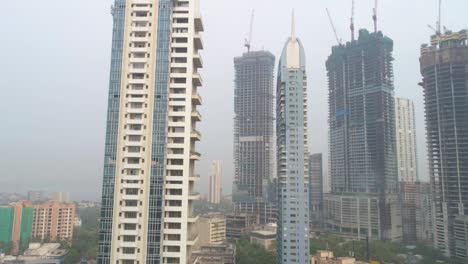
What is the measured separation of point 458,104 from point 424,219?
2191 centimetres

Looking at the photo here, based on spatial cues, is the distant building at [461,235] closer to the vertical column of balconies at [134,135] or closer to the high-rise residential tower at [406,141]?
the high-rise residential tower at [406,141]

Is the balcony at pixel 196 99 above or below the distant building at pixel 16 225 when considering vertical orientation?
above

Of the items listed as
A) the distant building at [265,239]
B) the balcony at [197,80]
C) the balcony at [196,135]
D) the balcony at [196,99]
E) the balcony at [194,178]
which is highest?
the balcony at [197,80]

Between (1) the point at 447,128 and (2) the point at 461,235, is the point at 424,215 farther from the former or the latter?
(1) the point at 447,128

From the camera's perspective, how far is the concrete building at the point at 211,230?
47.5 m

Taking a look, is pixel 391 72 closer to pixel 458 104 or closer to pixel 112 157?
pixel 458 104

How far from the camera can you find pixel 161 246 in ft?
52.3

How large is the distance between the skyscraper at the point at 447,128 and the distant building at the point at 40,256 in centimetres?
4420

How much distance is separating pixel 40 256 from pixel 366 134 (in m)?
53.5

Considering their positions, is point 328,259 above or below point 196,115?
below

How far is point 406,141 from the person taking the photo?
65.1 meters

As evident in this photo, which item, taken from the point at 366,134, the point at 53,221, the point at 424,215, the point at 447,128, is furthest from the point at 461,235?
the point at 53,221

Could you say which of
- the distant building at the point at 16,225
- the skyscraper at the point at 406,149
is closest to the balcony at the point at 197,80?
the distant building at the point at 16,225

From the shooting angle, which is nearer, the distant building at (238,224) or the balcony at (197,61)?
the balcony at (197,61)
